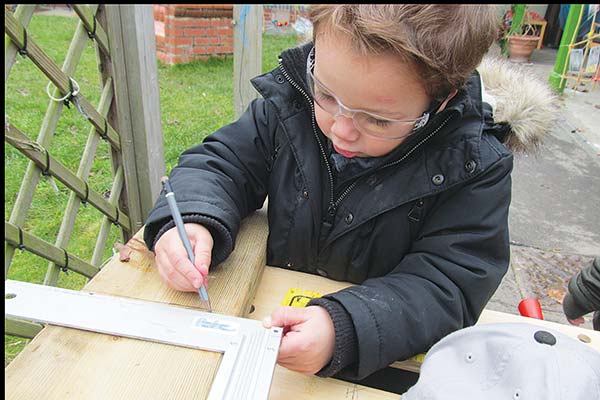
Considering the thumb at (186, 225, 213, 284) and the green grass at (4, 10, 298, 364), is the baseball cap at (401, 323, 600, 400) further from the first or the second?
the green grass at (4, 10, 298, 364)

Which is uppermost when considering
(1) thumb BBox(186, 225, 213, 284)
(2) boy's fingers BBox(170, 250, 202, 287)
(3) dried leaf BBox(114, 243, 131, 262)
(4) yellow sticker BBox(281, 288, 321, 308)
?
(2) boy's fingers BBox(170, 250, 202, 287)

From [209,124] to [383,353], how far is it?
3.67 meters

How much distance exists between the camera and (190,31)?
20.1 feet

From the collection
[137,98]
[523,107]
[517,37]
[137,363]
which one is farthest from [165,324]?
[517,37]

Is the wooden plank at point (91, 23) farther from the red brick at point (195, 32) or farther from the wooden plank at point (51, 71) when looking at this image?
the red brick at point (195, 32)

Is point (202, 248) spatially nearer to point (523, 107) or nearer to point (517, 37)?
point (523, 107)

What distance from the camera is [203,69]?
6113mm

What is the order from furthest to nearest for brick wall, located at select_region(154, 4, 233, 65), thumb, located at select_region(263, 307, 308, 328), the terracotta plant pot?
the terracotta plant pot < brick wall, located at select_region(154, 4, 233, 65) < thumb, located at select_region(263, 307, 308, 328)

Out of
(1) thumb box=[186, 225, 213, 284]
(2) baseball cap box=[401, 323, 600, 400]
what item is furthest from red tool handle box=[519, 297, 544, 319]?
(1) thumb box=[186, 225, 213, 284]

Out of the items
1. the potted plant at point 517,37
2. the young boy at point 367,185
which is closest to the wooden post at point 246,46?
the young boy at point 367,185

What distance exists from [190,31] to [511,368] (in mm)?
6218

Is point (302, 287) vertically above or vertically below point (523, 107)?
below

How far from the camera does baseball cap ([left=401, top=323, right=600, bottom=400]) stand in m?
0.61

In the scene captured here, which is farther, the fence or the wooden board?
the fence
